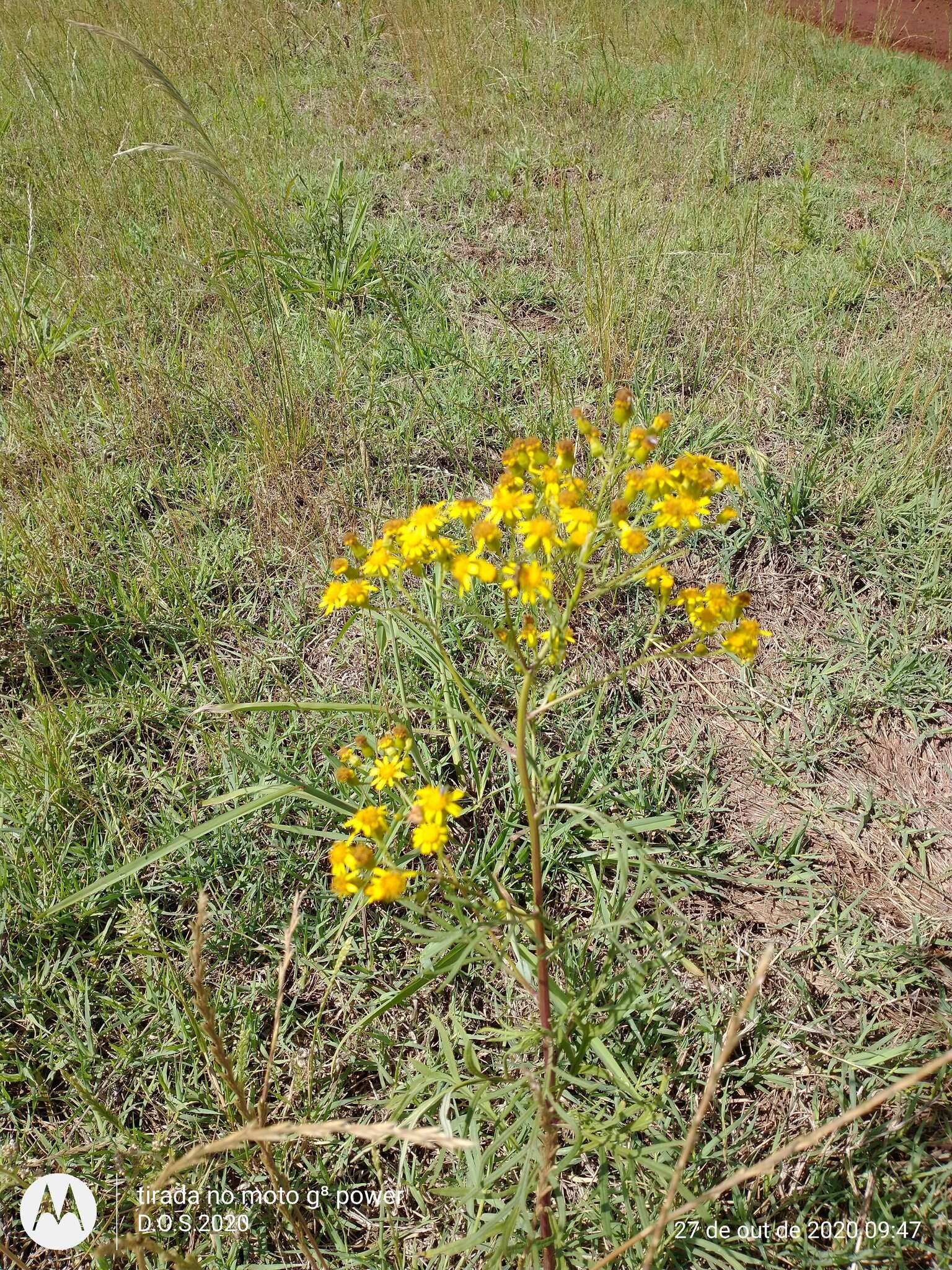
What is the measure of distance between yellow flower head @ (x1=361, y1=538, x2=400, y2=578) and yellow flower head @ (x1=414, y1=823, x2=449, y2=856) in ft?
1.29

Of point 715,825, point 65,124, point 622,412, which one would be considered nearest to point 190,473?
point 622,412

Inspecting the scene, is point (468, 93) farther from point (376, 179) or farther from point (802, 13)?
point (802, 13)

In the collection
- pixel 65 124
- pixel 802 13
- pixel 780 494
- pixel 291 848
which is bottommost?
pixel 291 848

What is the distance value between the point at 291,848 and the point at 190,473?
133cm

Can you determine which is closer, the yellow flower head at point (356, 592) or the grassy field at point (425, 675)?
the yellow flower head at point (356, 592)

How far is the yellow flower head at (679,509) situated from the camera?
3.65 feet

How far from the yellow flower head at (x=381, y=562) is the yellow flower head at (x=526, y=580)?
0.72 feet

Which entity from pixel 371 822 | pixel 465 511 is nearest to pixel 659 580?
pixel 465 511

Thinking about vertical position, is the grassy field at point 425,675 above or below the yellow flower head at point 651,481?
below

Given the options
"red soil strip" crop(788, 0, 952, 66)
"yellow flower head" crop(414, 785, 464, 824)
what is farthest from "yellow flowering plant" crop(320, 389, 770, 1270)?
"red soil strip" crop(788, 0, 952, 66)

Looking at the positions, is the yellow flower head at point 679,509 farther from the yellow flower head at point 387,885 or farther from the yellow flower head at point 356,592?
the yellow flower head at point 387,885

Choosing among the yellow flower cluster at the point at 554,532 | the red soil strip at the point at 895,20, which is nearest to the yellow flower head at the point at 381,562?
the yellow flower cluster at the point at 554,532

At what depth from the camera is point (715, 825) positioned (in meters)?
1.76

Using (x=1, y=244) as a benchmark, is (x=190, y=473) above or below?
below
